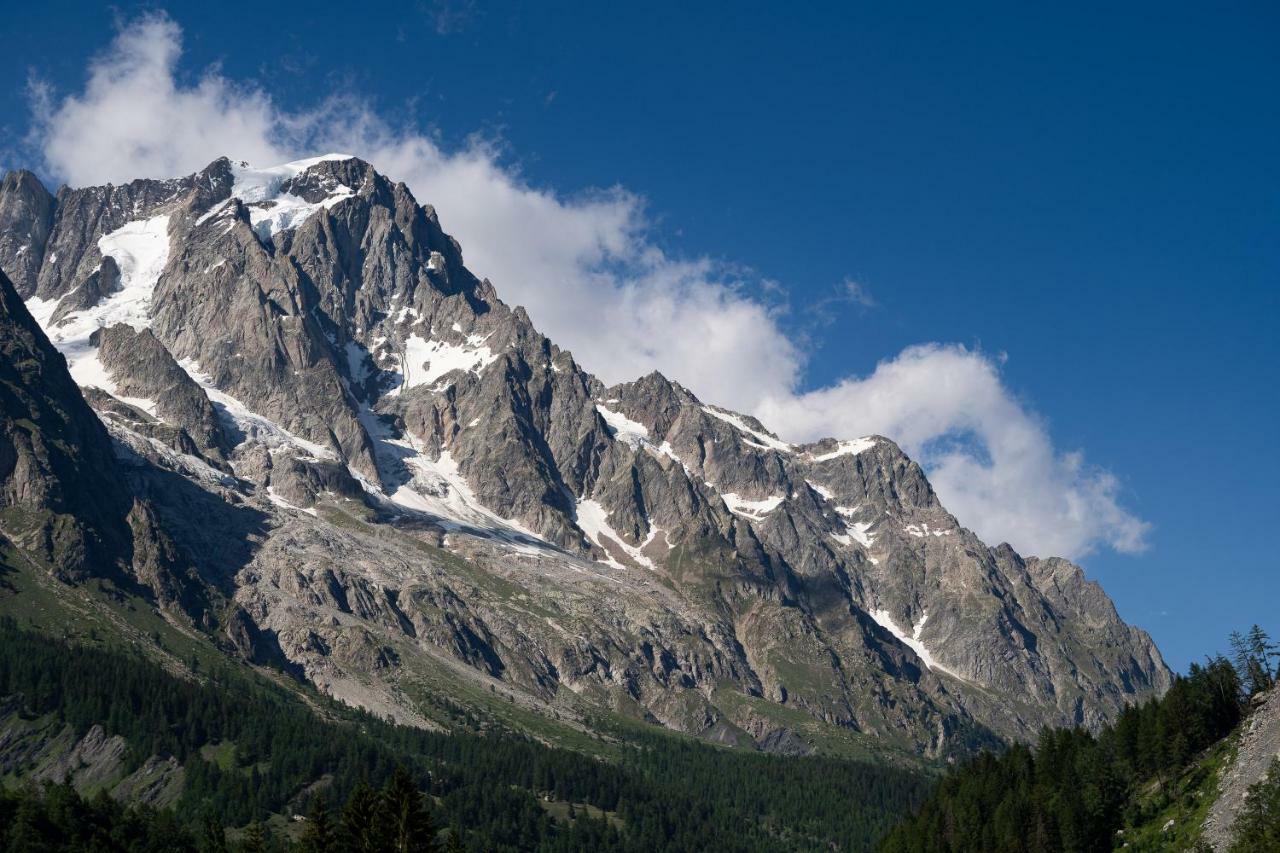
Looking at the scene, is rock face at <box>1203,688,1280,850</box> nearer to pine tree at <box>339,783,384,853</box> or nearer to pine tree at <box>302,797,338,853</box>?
pine tree at <box>339,783,384,853</box>

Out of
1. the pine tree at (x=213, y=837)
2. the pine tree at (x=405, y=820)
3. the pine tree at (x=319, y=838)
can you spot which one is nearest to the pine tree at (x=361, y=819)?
Result: the pine tree at (x=319, y=838)

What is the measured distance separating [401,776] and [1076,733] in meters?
104

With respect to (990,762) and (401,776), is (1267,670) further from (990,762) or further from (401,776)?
(401,776)

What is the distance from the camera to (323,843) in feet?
392

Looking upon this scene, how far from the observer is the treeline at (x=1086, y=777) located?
500 ft

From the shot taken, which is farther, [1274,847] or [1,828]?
[1,828]

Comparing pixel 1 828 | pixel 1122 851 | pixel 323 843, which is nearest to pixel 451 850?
pixel 323 843

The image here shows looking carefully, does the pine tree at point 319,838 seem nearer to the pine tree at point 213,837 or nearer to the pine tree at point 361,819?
the pine tree at point 361,819

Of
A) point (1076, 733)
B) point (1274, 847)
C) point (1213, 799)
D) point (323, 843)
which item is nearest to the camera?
point (1274, 847)

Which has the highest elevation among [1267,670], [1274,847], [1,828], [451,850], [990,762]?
[1267,670]

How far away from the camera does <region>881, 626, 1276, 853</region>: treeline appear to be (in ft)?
500

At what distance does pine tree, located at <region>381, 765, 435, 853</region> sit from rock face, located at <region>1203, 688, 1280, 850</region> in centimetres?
7168

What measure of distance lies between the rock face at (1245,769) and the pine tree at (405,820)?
71677 millimetres

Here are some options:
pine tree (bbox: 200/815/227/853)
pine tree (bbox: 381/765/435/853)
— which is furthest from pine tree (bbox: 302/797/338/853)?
pine tree (bbox: 200/815/227/853)
